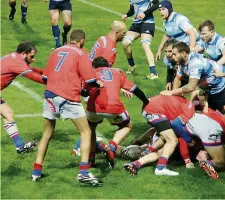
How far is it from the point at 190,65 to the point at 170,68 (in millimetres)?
1866

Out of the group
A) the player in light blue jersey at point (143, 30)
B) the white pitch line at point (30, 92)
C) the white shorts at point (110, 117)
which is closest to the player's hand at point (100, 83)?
the white shorts at point (110, 117)

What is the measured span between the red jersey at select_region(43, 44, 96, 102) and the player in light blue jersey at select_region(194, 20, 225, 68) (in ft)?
10.2

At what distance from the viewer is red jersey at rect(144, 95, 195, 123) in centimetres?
1004

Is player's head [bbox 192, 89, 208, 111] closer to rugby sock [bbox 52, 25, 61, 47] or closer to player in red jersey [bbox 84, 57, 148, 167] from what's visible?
player in red jersey [bbox 84, 57, 148, 167]

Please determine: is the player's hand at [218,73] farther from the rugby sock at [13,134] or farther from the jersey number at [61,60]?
the rugby sock at [13,134]

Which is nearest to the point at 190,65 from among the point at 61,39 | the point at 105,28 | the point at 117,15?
the point at 61,39

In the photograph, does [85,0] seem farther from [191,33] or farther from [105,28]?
[191,33]

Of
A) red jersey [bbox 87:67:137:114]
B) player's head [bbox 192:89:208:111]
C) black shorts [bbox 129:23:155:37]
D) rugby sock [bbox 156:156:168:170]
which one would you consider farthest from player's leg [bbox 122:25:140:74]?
rugby sock [bbox 156:156:168:170]

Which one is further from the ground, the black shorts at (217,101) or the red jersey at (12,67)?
the red jersey at (12,67)

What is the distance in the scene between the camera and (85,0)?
84.4 feet

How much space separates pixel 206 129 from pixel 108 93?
1542 millimetres

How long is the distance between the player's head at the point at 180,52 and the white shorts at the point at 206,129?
1.02m

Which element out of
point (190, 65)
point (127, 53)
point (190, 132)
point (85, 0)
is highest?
point (190, 65)

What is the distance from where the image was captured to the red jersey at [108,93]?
981 cm
